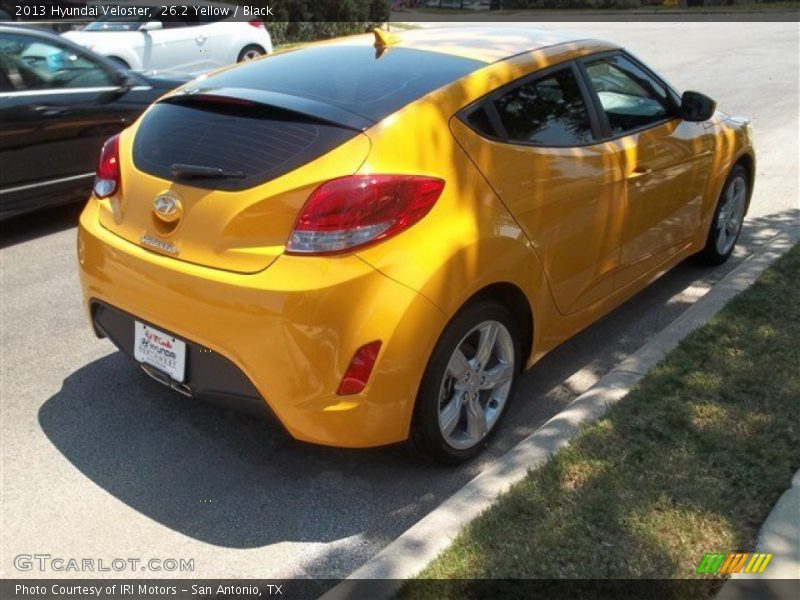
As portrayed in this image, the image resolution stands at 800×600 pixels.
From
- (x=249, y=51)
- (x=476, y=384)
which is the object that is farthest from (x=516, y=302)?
(x=249, y=51)

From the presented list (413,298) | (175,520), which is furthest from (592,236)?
(175,520)

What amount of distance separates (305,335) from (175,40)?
9876 mm

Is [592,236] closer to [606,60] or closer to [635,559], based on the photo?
[606,60]

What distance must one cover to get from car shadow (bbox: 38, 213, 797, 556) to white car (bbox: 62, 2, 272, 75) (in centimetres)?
758

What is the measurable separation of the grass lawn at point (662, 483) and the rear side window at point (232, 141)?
59.1 inches

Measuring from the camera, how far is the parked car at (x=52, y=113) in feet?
20.6

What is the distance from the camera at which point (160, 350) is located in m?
3.32

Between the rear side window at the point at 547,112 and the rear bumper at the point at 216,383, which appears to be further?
the rear side window at the point at 547,112

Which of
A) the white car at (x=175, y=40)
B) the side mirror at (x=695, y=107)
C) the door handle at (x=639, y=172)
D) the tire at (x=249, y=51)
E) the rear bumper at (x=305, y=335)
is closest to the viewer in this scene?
the rear bumper at (x=305, y=335)

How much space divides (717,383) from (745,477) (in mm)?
759

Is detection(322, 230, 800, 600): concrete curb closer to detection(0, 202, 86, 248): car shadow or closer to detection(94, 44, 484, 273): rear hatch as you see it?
detection(94, 44, 484, 273): rear hatch

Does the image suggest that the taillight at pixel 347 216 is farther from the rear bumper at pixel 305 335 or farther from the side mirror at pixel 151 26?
the side mirror at pixel 151 26

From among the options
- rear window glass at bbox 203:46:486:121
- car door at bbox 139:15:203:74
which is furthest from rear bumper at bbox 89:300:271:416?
car door at bbox 139:15:203:74

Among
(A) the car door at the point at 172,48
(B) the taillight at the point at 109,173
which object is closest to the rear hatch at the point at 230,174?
(B) the taillight at the point at 109,173
